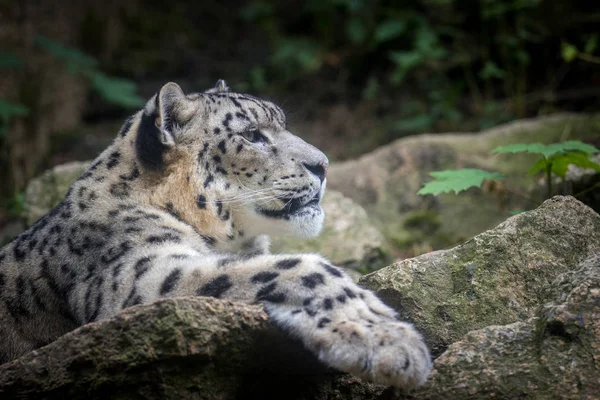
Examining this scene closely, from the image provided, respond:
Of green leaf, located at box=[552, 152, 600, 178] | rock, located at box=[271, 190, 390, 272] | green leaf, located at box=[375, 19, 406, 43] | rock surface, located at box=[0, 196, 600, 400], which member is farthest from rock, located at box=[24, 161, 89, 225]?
green leaf, located at box=[375, 19, 406, 43]

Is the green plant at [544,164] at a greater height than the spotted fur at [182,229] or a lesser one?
greater

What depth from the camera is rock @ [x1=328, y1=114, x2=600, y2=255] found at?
24.8 ft

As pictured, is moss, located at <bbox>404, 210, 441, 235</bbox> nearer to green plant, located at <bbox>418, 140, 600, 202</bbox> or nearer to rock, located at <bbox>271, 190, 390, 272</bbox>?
rock, located at <bbox>271, 190, 390, 272</bbox>

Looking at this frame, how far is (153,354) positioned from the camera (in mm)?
3234

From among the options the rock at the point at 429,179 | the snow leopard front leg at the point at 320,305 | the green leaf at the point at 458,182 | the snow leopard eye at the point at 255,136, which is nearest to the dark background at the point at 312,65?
the rock at the point at 429,179

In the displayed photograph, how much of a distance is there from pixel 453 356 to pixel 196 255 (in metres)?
1.51

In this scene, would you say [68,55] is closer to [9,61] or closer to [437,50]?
[9,61]

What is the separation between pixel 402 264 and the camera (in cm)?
426

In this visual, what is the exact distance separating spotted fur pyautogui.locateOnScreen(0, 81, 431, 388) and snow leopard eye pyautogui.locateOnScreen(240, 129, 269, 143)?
1cm

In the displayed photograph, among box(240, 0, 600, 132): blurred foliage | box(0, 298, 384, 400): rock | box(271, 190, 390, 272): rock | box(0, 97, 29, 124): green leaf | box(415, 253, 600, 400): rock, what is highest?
box(240, 0, 600, 132): blurred foliage

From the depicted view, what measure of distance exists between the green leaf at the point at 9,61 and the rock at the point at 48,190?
143 inches

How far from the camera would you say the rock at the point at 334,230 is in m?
6.78

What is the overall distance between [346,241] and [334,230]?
9.7 inches

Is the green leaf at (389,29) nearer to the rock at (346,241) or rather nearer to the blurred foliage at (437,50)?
the blurred foliage at (437,50)
